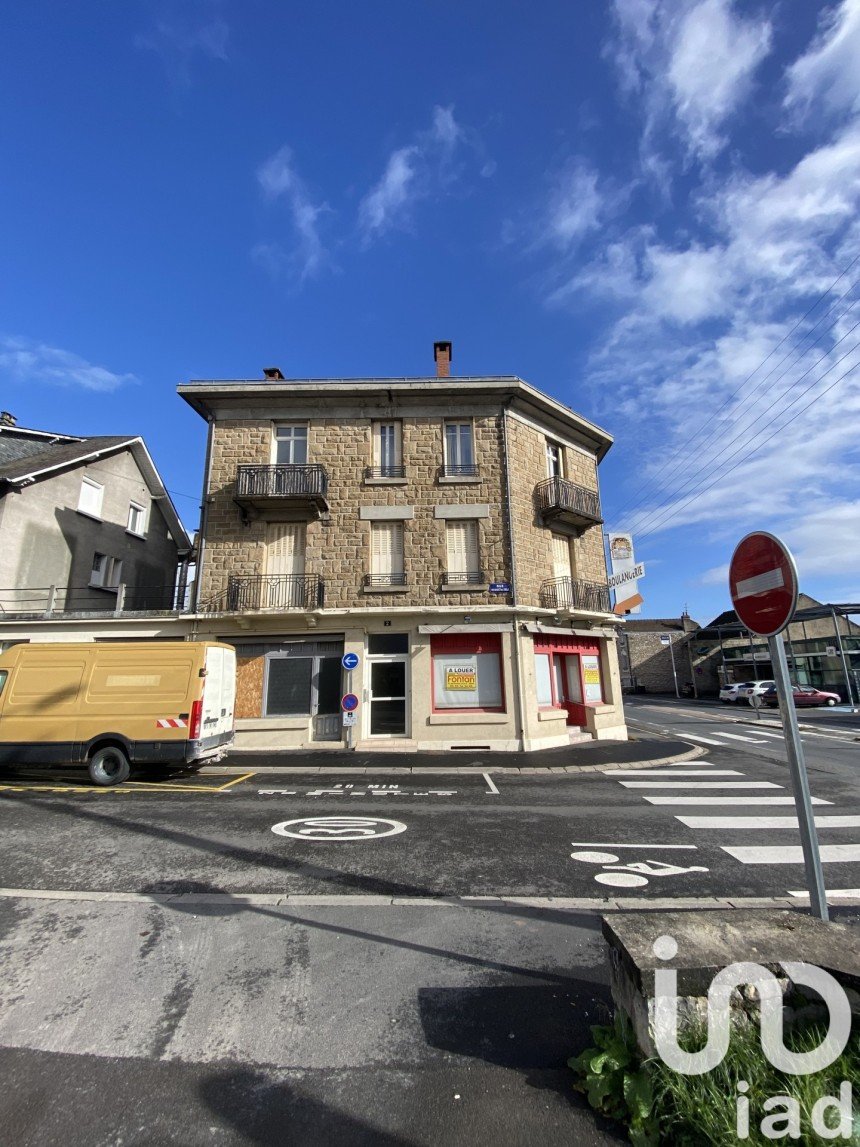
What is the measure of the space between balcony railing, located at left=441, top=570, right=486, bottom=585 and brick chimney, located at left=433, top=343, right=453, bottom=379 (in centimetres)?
723

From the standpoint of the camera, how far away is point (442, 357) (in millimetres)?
17969

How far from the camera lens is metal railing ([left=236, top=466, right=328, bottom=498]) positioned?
15109 mm

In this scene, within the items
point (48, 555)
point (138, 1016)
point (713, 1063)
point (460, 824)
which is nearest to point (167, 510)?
point (48, 555)

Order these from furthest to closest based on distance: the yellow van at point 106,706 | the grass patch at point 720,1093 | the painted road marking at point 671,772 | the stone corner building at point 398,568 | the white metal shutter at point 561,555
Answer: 1. the white metal shutter at point 561,555
2. the stone corner building at point 398,568
3. the painted road marking at point 671,772
4. the yellow van at point 106,706
5. the grass patch at point 720,1093

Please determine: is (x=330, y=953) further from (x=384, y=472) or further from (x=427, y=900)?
(x=384, y=472)

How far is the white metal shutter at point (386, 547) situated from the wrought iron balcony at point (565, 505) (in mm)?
4707

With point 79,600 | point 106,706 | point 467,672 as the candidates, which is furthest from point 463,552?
point 79,600

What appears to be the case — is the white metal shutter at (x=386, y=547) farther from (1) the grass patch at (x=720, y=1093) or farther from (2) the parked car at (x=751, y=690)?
(2) the parked car at (x=751, y=690)

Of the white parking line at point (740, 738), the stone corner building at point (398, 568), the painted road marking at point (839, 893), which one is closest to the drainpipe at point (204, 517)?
the stone corner building at point (398, 568)

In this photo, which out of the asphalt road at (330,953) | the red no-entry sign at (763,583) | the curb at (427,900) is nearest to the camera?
the asphalt road at (330,953)

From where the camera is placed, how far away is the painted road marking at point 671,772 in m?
10.7

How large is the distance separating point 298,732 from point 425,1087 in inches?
489

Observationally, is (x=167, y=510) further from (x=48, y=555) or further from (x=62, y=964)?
(x=62, y=964)

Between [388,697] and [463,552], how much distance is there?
485 centimetres
